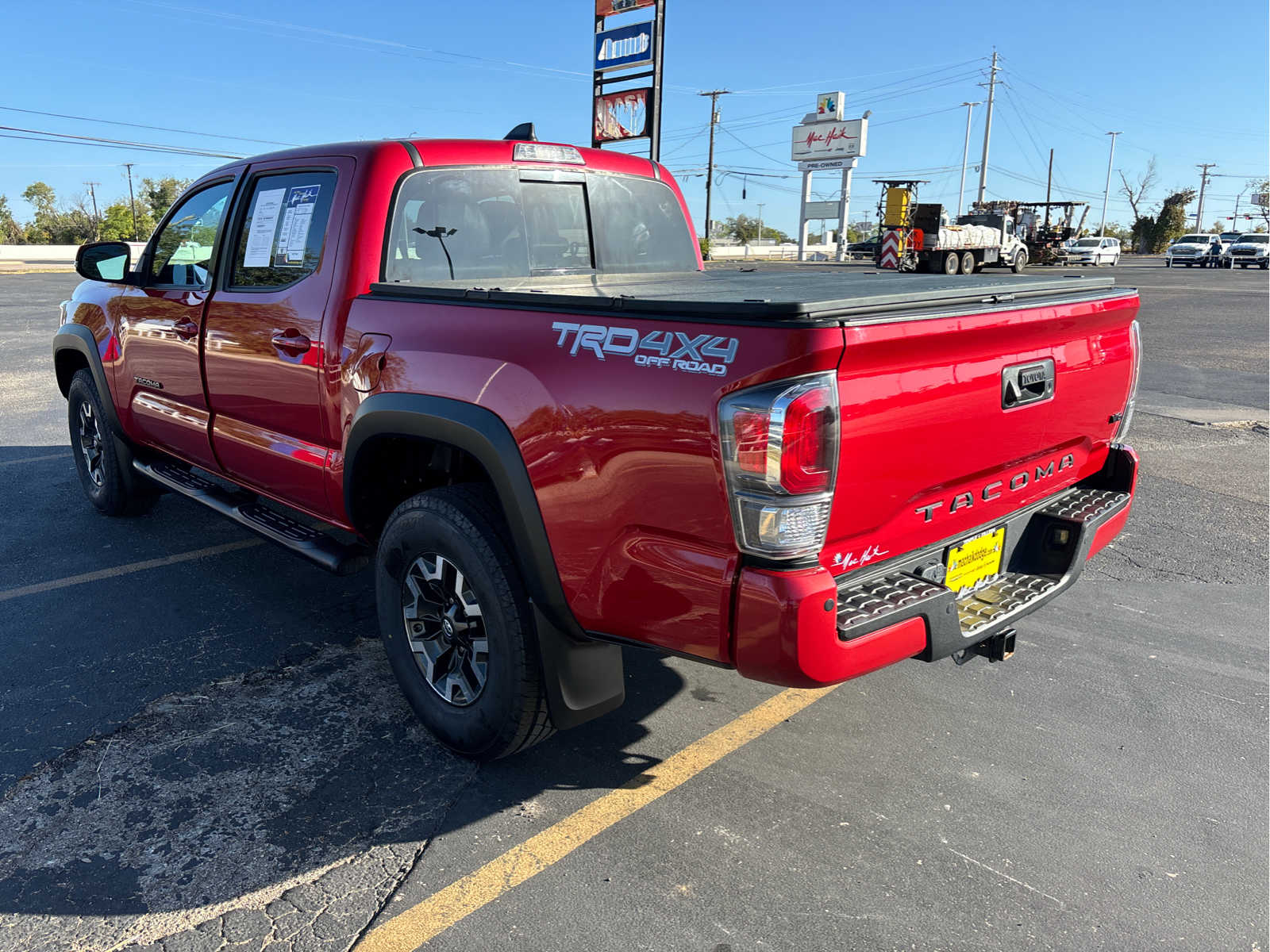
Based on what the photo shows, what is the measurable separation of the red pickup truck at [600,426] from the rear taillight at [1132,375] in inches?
1.5

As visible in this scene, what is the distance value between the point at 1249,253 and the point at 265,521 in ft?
186

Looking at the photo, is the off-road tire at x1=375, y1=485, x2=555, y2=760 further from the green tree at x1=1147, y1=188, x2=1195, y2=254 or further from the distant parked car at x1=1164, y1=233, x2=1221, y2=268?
the green tree at x1=1147, y1=188, x2=1195, y2=254

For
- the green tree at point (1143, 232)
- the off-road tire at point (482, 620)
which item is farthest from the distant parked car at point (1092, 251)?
the off-road tire at point (482, 620)

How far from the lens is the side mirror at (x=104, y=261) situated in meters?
4.96

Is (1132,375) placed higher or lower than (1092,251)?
lower

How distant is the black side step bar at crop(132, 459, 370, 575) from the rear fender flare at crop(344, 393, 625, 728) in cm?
86

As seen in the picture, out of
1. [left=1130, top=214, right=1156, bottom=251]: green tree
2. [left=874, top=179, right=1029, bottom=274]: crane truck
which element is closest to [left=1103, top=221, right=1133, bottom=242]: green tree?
[left=1130, top=214, right=1156, bottom=251]: green tree

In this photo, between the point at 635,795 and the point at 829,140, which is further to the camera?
the point at 829,140

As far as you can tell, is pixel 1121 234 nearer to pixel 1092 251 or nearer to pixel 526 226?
pixel 1092 251

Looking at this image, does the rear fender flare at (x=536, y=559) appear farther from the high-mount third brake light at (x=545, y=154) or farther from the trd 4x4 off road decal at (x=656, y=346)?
the high-mount third brake light at (x=545, y=154)

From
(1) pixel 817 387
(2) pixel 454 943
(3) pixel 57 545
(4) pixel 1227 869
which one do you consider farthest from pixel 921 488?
(3) pixel 57 545

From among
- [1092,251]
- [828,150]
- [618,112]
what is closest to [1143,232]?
[828,150]

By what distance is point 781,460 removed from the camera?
6.89ft

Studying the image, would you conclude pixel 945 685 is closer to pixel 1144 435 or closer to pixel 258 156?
pixel 258 156
